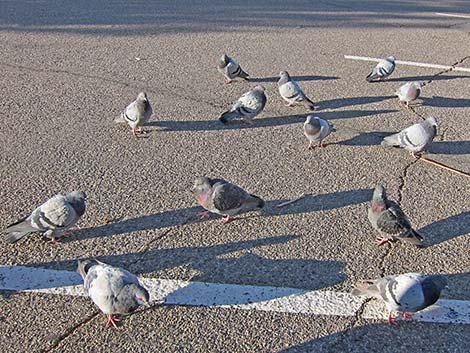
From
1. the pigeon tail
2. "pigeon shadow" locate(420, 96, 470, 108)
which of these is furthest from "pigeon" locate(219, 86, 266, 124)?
the pigeon tail

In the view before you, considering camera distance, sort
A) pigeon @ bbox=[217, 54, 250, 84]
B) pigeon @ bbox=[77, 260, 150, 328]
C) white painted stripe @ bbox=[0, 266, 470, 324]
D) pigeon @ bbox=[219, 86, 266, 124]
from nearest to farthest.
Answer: pigeon @ bbox=[77, 260, 150, 328]
white painted stripe @ bbox=[0, 266, 470, 324]
pigeon @ bbox=[219, 86, 266, 124]
pigeon @ bbox=[217, 54, 250, 84]

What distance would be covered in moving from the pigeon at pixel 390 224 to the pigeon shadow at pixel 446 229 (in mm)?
218

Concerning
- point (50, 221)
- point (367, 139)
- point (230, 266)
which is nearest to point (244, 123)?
point (367, 139)

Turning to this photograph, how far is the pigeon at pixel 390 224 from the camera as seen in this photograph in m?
4.05

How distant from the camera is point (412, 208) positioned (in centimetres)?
470

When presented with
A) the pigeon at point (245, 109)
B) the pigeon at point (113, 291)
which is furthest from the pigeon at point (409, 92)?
the pigeon at point (113, 291)

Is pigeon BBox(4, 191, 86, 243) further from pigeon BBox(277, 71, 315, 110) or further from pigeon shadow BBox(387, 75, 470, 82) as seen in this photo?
pigeon shadow BBox(387, 75, 470, 82)

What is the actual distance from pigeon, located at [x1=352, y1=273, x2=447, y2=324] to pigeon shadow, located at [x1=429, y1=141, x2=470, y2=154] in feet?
8.67

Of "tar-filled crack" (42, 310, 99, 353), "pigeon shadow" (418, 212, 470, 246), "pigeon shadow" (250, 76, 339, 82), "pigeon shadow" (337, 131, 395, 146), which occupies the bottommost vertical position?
"tar-filled crack" (42, 310, 99, 353)

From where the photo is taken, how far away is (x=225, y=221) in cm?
443

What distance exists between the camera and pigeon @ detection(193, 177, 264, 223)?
169 inches

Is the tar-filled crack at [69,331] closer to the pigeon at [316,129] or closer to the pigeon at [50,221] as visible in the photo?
the pigeon at [50,221]

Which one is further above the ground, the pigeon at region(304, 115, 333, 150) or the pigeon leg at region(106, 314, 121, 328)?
the pigeon at region(304, 115, 333, 150)

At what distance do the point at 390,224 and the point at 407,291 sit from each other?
0.80m
